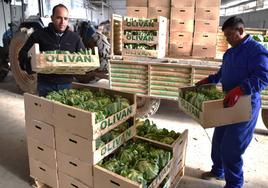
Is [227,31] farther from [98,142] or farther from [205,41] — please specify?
[205,41]

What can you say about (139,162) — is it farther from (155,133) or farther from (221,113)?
(221,113)

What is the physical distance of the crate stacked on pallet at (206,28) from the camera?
14.4 feet

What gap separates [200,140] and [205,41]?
1776 mm

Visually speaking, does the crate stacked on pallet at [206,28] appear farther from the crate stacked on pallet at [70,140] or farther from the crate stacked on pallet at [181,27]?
the crate stacked on pallet at [70,140]

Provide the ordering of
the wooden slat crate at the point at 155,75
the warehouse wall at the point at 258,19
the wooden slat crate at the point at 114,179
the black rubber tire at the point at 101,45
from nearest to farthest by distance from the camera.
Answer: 1. the wooden slat crate at the point at 114,179
2. the wooden slat crate at the point at 155,75
3. the black rubber tire at the point at 101,45
4. the warehouse wall at the point at 258,19

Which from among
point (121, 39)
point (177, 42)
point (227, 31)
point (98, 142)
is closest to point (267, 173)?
point (227, 31)

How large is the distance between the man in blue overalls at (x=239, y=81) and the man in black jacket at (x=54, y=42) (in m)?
1.62

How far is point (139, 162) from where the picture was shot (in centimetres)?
223

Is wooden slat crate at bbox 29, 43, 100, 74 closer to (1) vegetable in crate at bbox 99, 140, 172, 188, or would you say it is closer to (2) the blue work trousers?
(1) vegetable in crate at bbox 99, 140, 172, 188

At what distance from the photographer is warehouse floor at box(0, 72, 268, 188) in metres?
2.89

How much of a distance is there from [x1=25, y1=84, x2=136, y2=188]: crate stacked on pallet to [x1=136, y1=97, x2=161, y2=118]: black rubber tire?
1.92m

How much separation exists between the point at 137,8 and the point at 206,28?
4.11 ft

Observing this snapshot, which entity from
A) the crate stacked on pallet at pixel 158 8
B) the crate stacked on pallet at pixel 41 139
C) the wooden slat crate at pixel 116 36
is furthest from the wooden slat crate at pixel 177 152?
the crate stacked on pallet at pixel 158 8

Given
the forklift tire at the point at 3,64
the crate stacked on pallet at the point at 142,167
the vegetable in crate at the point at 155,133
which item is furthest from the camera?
the forklift tire at the point at 3,64
